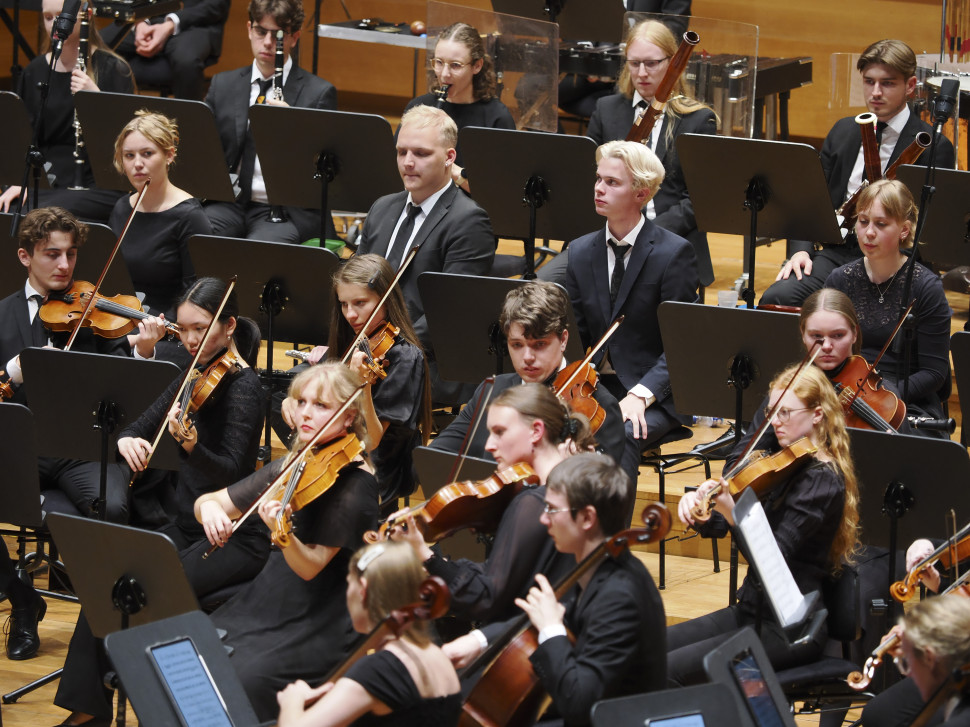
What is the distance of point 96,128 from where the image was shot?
16.6 feet

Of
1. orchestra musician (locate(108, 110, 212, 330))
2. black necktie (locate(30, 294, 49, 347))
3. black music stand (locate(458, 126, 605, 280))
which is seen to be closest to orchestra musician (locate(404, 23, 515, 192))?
black music stand (locate(458, 126, 605, 280))

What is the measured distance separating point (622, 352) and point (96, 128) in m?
2.19

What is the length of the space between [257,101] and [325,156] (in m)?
0.80

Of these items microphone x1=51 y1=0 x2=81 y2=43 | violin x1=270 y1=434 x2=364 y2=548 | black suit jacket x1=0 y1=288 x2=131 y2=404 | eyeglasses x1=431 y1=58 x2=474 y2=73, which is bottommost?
violin x1=270 y1=434 x2=364 y2=548

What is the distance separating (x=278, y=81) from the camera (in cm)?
543

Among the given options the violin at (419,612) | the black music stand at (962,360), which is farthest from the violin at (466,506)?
the black music stand at (962,360)

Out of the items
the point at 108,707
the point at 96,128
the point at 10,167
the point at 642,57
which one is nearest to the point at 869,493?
the point at 108,707

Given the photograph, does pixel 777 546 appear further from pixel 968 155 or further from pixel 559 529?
pixel 968 155

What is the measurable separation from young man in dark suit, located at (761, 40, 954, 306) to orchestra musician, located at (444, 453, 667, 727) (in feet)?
8.06

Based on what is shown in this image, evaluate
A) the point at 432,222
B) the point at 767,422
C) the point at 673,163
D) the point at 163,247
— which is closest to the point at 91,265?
the point at 163,247

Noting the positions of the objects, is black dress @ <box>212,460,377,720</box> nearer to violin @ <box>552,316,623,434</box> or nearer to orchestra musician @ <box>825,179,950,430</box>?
violin @ <box>552,316,623,434</box>

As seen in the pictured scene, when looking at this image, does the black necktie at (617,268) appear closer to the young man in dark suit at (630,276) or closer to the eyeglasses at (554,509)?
A: the young man in dark suit at (630,276)

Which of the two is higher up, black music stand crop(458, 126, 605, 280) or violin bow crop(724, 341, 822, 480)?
black music stand crop(458, 126, 605, 280)

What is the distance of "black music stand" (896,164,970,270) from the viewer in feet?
14.2
